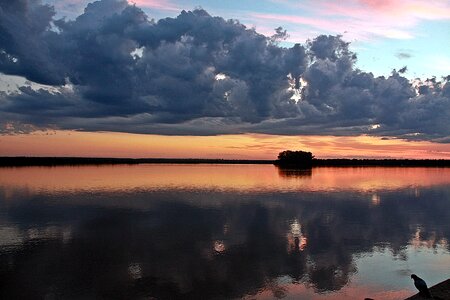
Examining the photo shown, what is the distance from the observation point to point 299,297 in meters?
23.7

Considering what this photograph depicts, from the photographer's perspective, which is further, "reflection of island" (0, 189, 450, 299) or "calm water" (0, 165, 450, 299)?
"reflection of island" (0, 189, 450, 299)

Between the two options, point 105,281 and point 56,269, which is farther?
point 56,269

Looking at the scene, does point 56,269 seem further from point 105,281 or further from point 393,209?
point 393,209

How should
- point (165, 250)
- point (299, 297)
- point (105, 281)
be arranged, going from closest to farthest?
point (299, 297), point (105, 281), point (165, 250)

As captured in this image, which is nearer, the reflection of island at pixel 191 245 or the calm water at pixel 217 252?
the calm water at pixel 217 252

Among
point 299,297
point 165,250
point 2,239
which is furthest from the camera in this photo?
point 2,239

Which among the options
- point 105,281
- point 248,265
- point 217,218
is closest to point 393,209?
point 217,218

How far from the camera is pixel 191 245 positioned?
3553 cm

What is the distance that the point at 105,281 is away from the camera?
1009 inches

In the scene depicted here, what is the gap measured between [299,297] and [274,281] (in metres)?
2.73

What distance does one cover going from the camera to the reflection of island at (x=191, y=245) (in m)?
25.2

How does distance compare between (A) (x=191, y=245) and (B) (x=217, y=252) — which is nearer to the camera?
(B) (x=217, y=252)

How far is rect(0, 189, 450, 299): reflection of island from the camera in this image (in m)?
25.2

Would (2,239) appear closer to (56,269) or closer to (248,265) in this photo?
(56,269)
